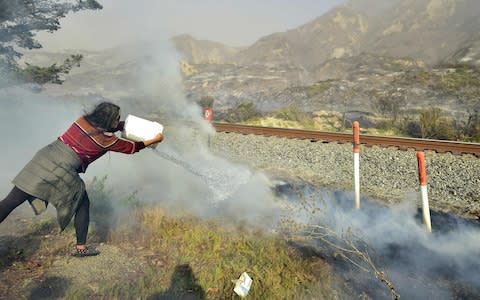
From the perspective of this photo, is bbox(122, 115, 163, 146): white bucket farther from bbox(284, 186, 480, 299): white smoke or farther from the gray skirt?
bbox(284, 186, 480, 299): white smoke

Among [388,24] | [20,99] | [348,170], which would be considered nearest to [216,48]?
[388,24]

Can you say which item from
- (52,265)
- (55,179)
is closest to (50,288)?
(52,265)

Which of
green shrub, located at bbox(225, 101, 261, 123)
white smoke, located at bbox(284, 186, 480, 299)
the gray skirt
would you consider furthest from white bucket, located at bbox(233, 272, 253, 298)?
green shrub, located at bbox(225, 101, 261, 123)

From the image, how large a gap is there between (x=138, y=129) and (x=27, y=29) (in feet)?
32.4

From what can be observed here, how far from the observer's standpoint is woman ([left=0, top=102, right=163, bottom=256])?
3281mm

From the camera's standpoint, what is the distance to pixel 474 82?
20.1 metres

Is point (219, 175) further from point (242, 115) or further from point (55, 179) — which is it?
point (242, 115)

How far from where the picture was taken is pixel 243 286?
305 cm

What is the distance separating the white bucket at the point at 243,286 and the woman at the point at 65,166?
1812 millimetres

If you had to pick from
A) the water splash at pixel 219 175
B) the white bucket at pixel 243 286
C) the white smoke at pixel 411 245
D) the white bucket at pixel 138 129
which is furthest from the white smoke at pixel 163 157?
the white bucket at pixel 243 286

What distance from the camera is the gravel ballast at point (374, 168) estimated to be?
6046mm

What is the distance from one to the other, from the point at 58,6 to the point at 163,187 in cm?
857

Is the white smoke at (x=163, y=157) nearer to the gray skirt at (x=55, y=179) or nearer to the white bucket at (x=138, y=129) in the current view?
the white bucket at (x=138, y=129)

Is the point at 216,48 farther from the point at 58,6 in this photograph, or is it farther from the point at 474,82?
the point at 58,6
